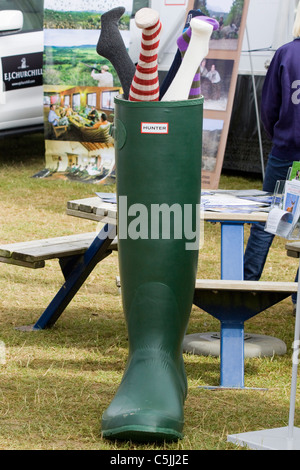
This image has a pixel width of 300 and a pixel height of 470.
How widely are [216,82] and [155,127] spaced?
15.6ft

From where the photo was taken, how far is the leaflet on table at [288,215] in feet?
9.01

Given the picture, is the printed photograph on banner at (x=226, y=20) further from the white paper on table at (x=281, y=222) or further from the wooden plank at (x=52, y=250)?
the white paper on table at (x=281, y=222)

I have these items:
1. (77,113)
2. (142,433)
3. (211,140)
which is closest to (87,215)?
(142,433)

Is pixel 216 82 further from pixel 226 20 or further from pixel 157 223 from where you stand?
pixel 157 223

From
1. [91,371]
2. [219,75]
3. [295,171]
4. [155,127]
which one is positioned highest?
[155,127]

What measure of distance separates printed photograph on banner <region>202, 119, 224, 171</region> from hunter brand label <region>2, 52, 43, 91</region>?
6.25 feet

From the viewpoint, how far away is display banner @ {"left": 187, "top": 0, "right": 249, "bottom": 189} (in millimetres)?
7062

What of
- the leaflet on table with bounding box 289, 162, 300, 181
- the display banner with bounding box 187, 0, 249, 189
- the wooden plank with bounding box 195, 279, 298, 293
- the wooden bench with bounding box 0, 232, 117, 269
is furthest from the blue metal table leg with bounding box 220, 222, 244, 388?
the display banner with bounding box 187, 0, 249, 189

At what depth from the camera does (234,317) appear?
128 inches

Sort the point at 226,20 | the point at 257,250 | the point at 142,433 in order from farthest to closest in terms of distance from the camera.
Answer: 1. the point at 226,20
2. the point at 257,250
3. the point at 142,433

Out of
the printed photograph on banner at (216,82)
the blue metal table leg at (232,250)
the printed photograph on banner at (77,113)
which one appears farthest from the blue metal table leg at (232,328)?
the printed photograph on banner at (77,113)

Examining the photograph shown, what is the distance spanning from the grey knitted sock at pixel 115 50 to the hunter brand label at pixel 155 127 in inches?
8.1

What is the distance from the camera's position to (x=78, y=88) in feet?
26.3
